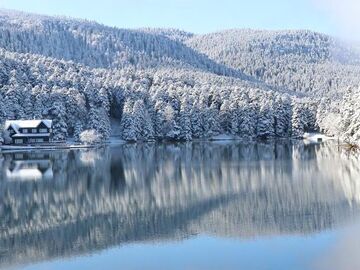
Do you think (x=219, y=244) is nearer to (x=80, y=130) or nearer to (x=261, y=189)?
(x=261, y=189)

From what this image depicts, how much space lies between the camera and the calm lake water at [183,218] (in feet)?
72.8

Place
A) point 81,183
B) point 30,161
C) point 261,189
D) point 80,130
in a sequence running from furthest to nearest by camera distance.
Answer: point 80,130 → point 30,161 → point 81,183 → point 261,189

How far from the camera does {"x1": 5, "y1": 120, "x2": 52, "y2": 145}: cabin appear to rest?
3536 inches

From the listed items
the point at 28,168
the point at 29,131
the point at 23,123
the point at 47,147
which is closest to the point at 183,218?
the point at 28,168

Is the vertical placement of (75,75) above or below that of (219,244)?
above

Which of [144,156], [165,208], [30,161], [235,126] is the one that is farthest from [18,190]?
[235,126]

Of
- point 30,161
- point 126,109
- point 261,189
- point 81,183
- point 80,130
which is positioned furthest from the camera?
point 126,109

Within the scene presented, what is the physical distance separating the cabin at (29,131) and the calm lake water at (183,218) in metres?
39.4

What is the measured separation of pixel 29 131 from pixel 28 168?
36.0 m

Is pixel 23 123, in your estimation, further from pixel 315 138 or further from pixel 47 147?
pixel 315 138

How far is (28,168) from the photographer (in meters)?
56.1

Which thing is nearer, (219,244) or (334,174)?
(219,244)

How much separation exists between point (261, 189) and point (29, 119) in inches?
2573

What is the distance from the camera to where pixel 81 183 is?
A: 43.7m
